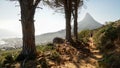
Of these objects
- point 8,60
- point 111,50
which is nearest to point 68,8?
point 111,50

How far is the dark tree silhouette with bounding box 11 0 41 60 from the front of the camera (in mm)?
13578

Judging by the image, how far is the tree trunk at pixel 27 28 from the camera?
13570mm

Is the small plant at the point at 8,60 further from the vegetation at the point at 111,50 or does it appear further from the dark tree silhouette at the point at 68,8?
the dark tree silhouette at the point at 68,8

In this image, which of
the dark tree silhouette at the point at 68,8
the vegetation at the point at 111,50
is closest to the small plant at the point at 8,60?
the vegetation at the point at 111,50

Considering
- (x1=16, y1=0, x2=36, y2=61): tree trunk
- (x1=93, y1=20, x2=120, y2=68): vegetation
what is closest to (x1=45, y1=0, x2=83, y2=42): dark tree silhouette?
(x1=93, y1=20, x2=120, y2=68): vegetation

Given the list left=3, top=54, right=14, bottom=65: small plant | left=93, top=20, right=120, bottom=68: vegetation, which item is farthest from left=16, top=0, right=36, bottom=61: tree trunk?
left=93, top=20, right=120, bottom=68: vegetation

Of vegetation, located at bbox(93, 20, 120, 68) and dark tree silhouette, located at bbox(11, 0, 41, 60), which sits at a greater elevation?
dark tree silhouette, located at bbox(11, 0, 41, 60)

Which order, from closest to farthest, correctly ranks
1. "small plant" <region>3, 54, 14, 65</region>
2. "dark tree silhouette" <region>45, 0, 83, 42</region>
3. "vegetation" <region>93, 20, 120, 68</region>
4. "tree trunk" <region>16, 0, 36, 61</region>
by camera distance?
"vegetation" <region>93, 20, 120, 68</region>
"small plant" <region>3, 54, 14, 65</region>
"tree trunk" <region>16, 0, 36, 61</region>
"dark tree silhouette" <region>45, 0, 83, 42</region>

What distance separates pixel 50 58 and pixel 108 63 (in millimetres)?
3368

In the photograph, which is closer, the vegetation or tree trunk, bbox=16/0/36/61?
the vegetation

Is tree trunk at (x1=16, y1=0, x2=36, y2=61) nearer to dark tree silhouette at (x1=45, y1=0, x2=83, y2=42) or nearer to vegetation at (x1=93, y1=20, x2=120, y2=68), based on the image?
vegetation at (x1=93, y1=20, x2=120, y2=68)

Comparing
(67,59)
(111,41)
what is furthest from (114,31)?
(67,59)

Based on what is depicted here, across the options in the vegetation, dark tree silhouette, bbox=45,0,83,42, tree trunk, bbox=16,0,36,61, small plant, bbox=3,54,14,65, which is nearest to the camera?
the vegetation

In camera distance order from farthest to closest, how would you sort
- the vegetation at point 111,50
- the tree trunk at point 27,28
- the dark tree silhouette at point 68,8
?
1. the dark tree silhouette at point 68,8
2. the tree trunk at point 27,28
3. the vegetation at point 111,50
